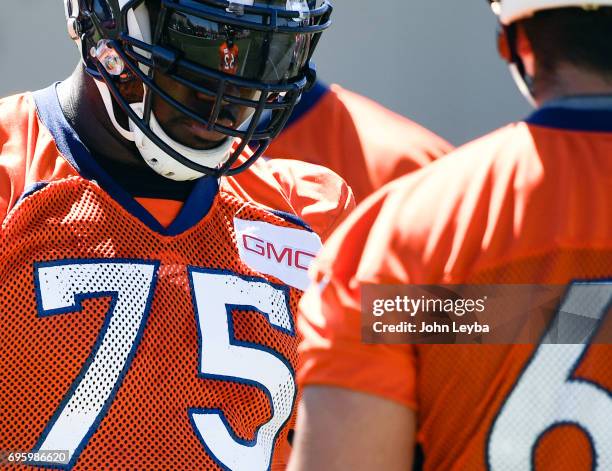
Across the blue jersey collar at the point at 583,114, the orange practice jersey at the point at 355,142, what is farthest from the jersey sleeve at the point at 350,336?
the orange practice jersey at the point at 355,142

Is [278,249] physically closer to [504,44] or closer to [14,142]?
[14,142]

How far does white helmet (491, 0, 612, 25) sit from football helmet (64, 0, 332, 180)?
590mm

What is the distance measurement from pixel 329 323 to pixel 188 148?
73 cm

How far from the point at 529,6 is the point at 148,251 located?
2.73 ft

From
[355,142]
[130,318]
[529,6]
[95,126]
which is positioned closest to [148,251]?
[130,318]

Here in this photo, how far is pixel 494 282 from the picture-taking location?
4.53 ft

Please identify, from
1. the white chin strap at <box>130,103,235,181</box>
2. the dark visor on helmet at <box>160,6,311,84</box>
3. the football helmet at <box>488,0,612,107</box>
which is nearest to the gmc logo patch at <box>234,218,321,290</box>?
the white chin strap at <box>130,103,235,181</box>

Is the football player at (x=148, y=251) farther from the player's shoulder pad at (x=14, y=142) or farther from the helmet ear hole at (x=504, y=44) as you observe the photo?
the helmet ear hole at (x=504, y=44)

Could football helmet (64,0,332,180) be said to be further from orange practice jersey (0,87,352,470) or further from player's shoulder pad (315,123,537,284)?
player's shoulder pad (315,123,537,284)

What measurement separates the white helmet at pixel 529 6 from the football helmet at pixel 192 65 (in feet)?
1.94

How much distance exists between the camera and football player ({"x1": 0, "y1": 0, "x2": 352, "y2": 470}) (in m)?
1.92

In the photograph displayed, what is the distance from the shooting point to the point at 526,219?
1.37 metres

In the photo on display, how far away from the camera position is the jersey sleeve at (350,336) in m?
1.37

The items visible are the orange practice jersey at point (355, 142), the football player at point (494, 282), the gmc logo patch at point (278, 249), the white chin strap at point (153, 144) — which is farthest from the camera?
the orange practice jersey at point (355, 142)
